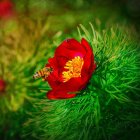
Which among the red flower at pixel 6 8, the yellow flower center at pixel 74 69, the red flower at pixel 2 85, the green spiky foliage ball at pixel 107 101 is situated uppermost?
the red flower at pixel 6 8

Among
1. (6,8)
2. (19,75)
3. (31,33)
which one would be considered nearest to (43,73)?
(19,75)

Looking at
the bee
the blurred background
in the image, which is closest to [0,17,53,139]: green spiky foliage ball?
the blurred background

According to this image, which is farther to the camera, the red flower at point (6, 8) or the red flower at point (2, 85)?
the red flower at point (6, 8)

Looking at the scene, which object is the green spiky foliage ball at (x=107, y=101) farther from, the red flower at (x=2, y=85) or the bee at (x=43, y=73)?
the red flower at (x=2, y=85)

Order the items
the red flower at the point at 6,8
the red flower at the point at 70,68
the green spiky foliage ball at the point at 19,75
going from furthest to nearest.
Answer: the red flower at the point at 6,8
the green spiky foliage ball at the point at 19,75
the red flower at the point at 70,68

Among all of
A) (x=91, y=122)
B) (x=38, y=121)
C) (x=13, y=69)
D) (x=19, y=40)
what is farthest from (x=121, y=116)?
(x=19, y=40)

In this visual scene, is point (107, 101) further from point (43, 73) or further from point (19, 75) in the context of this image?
point (19, 75)

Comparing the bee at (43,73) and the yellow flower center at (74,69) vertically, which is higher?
the bee at (43,73)

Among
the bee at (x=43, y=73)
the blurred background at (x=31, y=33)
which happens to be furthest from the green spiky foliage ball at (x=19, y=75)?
the bee at (x=43, y=73)
